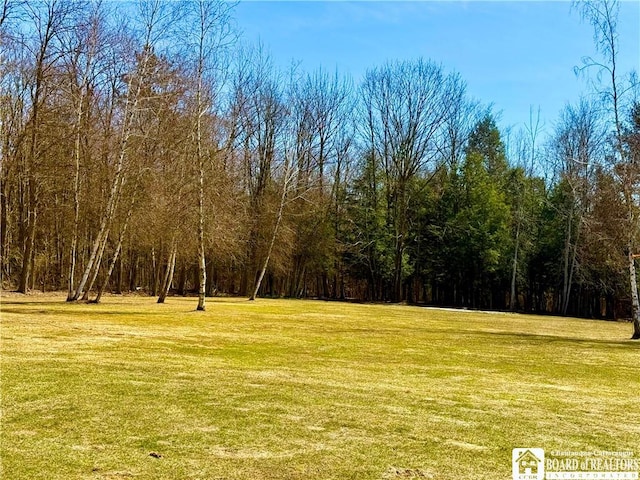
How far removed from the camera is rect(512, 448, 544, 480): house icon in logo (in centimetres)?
390

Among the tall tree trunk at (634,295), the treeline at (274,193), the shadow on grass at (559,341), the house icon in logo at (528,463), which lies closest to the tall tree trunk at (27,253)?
the treeline at (274,193)

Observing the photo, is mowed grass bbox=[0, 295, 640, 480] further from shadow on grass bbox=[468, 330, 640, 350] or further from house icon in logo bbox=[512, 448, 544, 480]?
shadow on grass bbox=[468, 330, 640, 350]

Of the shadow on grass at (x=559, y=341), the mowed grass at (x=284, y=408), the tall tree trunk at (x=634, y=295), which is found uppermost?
the tall tree trunk at (x=634, y=295)

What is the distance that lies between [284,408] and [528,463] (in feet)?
7.66

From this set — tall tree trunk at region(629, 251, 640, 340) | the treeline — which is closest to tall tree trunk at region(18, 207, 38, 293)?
the treeline

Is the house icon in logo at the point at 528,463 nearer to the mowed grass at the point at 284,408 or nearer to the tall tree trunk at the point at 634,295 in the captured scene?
the mowed grass at the point at 284,408

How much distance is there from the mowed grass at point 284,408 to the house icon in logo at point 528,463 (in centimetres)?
9

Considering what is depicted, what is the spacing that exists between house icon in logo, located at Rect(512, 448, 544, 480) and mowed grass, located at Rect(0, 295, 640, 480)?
9 centimetres

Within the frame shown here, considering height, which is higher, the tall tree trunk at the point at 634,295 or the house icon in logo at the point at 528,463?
the tall tree trunk at the point at 634,295

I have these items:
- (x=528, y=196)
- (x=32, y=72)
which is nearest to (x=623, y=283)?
(x=528, y=196)

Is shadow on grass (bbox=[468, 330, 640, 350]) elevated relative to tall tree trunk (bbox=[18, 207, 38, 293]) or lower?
lower

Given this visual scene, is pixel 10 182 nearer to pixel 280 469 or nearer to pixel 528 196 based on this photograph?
pixel 280 469

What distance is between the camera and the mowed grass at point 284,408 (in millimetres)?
3906

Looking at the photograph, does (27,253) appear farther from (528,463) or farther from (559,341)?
(528,463)
